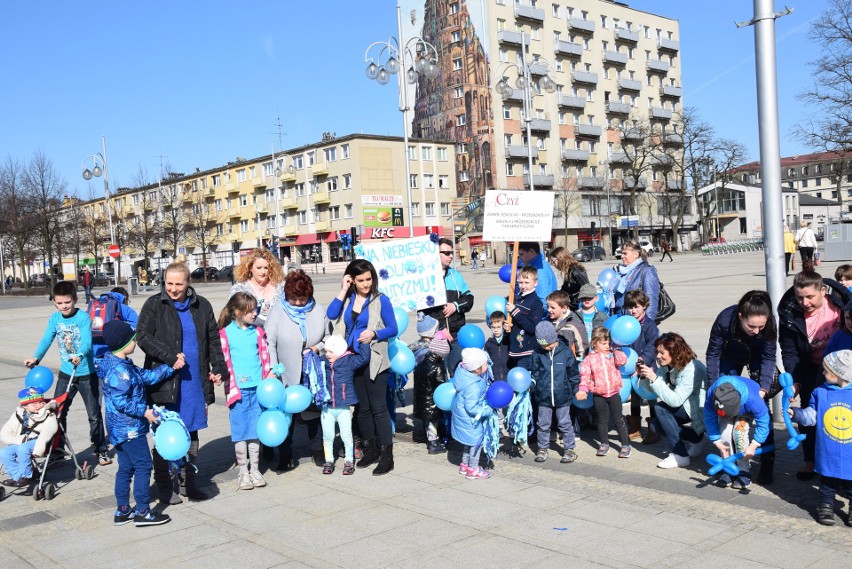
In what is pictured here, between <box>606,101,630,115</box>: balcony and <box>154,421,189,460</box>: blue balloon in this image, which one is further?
<box>606,101,630,115</box>: balcony

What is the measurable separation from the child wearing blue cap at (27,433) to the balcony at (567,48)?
252ft

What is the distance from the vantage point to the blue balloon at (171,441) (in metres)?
5.58

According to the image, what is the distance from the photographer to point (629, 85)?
280ft

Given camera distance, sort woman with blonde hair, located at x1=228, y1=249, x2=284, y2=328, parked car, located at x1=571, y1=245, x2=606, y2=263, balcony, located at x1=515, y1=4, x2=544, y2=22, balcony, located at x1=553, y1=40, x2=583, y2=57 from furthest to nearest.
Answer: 1. balcony, located at x1=553, y1=40, x2=583, y2=57
2. balcony, located at x1=515, y1=4, x2=544, y2=22
3. parked car, located at x1=571, y1=245, x2=606, y2=263
4. woman with blonde hair, located at x1=228, y1=249, x2=284, y2=328

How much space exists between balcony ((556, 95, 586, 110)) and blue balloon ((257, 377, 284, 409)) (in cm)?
7587

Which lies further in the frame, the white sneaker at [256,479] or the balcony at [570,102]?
the balcony at [570,102]

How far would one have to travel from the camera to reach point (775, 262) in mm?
7320

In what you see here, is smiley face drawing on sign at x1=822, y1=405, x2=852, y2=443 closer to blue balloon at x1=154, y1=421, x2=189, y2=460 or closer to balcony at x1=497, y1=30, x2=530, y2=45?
blue balloon at x1=154, y1=421, x2=189, y2=460

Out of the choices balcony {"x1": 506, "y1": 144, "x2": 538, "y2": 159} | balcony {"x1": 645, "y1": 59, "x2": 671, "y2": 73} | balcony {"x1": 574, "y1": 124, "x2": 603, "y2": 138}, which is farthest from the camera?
balcony {"x1": 645, "y1": 59, "x2": 671, "y2": 73}

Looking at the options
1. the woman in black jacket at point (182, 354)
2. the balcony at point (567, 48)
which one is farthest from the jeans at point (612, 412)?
the balcony at point (567, 48)

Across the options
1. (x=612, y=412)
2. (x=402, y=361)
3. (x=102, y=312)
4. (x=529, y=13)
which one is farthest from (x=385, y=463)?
(x=529, y=13)

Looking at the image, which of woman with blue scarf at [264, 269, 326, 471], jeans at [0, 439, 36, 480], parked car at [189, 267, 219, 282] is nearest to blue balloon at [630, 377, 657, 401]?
woman with blue scarf at [264, 269, 326, 471]

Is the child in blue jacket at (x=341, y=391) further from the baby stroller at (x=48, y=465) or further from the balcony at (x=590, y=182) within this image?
the balcony at (x=590, y=182)

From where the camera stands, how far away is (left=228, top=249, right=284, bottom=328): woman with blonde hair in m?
7.24
